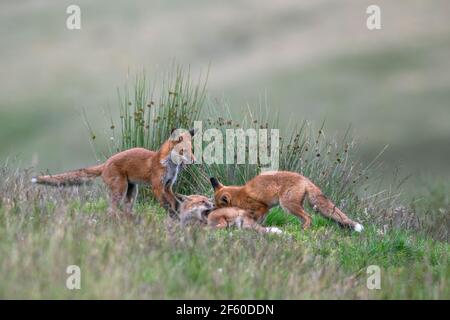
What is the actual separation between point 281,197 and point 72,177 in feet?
9.67

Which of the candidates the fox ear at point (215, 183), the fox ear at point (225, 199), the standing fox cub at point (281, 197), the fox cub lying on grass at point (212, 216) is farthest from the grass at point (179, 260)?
the fox ear at point (215, 183)

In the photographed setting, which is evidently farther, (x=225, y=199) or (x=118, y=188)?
(x=225, y=199)

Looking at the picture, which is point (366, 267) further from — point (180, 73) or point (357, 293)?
point (180, 73)

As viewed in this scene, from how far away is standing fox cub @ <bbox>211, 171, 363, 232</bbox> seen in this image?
11.6m

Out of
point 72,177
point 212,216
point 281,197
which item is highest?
point 72,177

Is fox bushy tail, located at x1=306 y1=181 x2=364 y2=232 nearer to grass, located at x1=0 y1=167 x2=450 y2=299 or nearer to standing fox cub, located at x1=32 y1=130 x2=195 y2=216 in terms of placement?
grass, located at x1=0 y1=167 x2=450 y2=299

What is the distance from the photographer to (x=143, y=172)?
38.5 feet

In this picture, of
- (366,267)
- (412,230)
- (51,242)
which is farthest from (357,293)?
(412,230)

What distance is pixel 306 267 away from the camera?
877 centimetres

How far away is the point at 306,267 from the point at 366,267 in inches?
49.0

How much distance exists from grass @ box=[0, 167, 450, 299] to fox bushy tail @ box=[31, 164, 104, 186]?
1.80 feet

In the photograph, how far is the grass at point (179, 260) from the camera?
709 centimetres

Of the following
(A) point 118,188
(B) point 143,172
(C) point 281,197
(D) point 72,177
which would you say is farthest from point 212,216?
(D) point 72,177

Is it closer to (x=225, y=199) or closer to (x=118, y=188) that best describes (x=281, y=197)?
(x=225, y=199)
